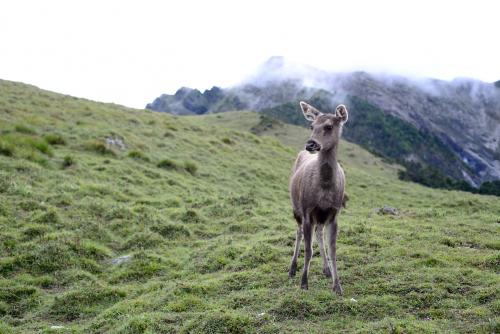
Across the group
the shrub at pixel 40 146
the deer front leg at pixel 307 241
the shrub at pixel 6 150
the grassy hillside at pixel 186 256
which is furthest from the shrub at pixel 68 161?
the deer front leg at pixel 307 241

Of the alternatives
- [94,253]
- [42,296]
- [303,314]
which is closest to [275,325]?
[303,314]

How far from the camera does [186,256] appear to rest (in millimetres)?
15023

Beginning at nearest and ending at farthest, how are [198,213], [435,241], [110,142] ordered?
1. [435,241]
2. [198,213]
3. [110,142]

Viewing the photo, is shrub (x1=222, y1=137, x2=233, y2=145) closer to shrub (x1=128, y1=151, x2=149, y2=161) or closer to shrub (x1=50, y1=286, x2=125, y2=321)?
shrub (x1=128, y1=151, x2=149, y2=161)

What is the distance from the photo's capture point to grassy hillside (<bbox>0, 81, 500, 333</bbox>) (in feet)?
30.4

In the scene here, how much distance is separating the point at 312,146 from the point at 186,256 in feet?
23.4

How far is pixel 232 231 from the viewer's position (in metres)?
18.2

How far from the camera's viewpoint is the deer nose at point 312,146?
9.57m

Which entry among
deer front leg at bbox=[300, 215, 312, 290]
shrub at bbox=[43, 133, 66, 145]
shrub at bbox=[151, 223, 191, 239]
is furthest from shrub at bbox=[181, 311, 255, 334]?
shrub at bbox=[43, 133, 66, 145]

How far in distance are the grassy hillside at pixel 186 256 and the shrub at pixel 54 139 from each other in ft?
0.55

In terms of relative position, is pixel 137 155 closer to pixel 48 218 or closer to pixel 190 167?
pixel 190 167

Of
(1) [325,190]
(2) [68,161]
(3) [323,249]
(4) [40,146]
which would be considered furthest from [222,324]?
(4) [40,146]

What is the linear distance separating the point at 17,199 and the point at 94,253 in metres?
4.87

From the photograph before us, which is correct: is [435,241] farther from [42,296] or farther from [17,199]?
[17,199]
